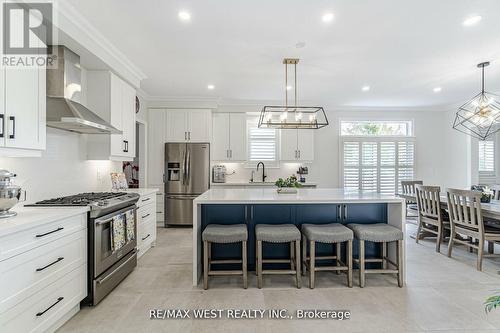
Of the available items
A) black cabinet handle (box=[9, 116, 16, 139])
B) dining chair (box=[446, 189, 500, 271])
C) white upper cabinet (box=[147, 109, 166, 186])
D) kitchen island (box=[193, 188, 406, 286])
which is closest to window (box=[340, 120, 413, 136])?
dining chair (box=[446, 189, 500, 271])

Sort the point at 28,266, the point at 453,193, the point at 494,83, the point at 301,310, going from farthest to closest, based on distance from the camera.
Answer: the point at 494,83 < the point at 453,193 < the point at 301,310 < the point at 28,266

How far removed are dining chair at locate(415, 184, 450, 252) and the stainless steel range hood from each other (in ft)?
15.0

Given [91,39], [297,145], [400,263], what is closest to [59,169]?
[91,39]

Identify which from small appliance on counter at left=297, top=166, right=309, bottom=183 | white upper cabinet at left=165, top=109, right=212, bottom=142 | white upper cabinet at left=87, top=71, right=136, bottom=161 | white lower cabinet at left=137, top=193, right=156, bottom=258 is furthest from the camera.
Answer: small appliance on counter at left=297, top=166, right=309, bottom=183

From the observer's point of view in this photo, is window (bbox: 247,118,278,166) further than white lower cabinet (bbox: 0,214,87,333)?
Yes

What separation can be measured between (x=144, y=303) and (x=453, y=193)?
397cm

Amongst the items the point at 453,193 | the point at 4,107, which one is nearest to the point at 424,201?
A: the point at 453,193

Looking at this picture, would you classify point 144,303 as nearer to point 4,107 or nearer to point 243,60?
point 4,107

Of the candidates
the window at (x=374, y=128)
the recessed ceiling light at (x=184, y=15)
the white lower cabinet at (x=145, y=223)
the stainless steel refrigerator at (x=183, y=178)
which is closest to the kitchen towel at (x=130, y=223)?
the white lower cabinet at (x=145, y=223)

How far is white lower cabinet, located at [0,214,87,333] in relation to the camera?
1.70m

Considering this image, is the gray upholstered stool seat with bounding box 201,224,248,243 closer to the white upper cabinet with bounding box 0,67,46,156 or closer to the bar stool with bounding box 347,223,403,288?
the bar stool with bounding box 347,223,403,288

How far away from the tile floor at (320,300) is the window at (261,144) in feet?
10.4

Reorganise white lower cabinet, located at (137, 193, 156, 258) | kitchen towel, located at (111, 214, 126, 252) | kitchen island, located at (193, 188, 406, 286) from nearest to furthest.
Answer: kitchen towel, located at (111, 214, 126, 252)
kitchen island, located at (193, 188, 406, 286)
white lower cabinet, located at (137, 193, 156, 258)

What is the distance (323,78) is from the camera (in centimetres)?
458
